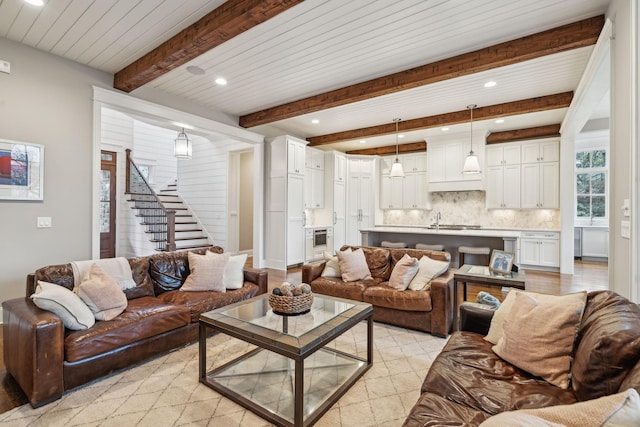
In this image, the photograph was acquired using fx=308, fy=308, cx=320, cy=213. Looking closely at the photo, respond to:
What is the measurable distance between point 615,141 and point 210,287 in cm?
379

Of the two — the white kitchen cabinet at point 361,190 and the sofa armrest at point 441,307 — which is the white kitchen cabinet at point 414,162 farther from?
the sofa armrest at point 441,307

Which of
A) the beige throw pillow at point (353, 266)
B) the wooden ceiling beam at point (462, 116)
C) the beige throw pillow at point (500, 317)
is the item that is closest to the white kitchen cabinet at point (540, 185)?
the wooden ceiling beam at point (462, 116)

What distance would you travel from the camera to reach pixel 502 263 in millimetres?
3148

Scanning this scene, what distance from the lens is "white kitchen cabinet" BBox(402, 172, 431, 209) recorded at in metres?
7.71

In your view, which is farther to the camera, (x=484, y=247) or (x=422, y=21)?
(x=484, y=247)

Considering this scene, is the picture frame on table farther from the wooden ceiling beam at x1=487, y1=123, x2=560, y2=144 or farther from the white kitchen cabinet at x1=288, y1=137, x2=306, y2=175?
the wooden ceiling beam at x1=487, y1=123, x2=560, y2=144

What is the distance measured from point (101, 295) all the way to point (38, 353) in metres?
0.56

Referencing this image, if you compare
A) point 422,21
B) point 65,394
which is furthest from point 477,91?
point 65,394

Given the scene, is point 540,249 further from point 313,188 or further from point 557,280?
point 313,188

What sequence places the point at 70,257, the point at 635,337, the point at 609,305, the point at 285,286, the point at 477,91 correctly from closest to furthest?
the point at 635,337
the point at 609,305
the point at 285,286
the point at 70,257
the point at 477,91

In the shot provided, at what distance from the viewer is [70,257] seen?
3.68 meters

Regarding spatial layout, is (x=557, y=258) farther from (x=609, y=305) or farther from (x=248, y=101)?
(x=248, y=101)

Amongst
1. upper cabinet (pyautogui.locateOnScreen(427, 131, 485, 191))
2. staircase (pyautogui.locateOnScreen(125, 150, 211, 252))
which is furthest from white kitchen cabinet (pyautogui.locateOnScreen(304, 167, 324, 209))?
staircase (pyautogui.locateOnScreen(125, 150, 211, 252))

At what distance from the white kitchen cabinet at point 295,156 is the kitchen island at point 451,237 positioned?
1.93m
